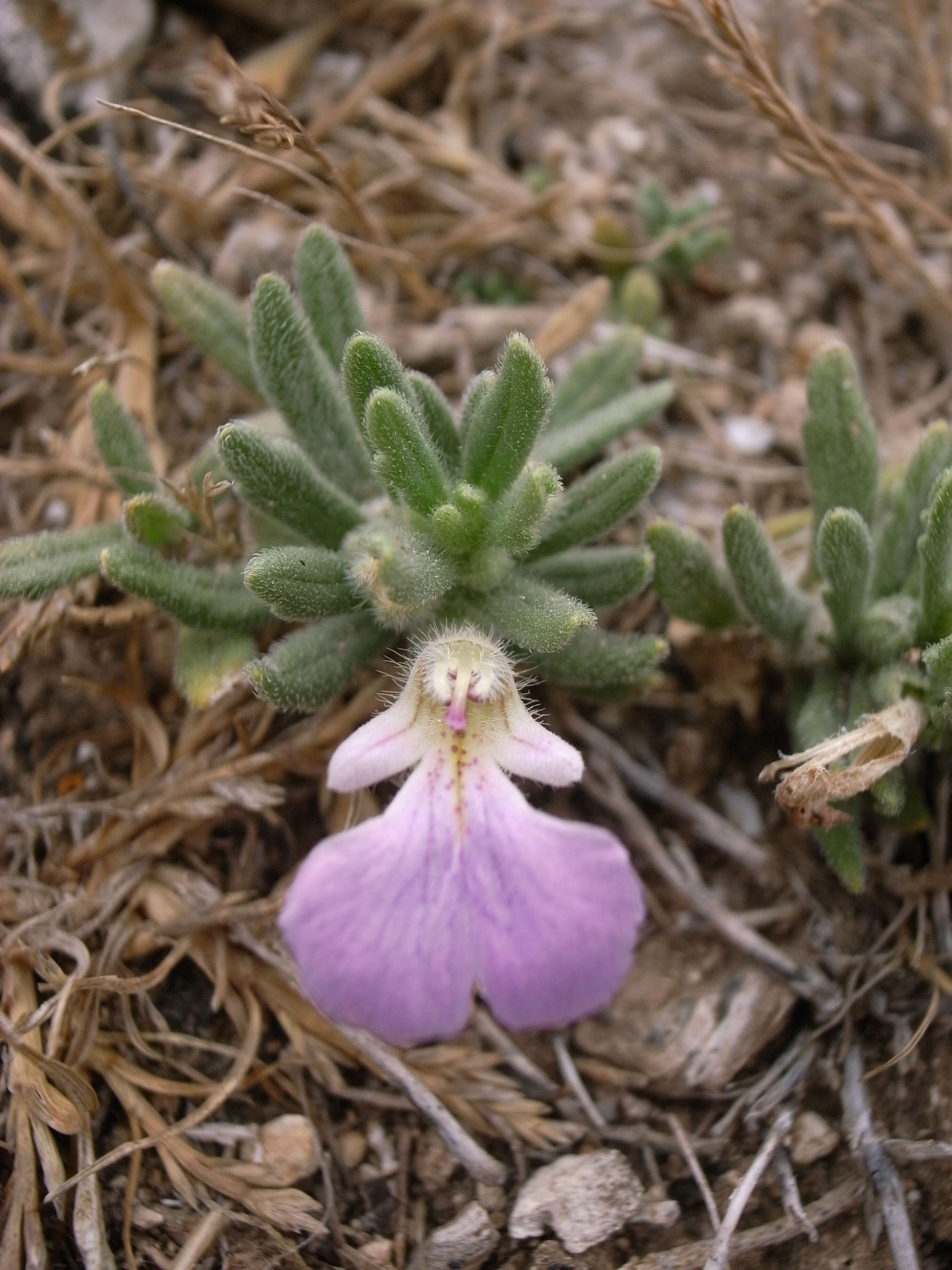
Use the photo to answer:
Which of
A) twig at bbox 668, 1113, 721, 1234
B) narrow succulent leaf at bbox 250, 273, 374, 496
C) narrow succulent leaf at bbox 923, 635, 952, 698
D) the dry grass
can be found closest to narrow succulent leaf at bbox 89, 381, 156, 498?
the dry grass

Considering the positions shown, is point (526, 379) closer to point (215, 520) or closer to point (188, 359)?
point (215, 520)

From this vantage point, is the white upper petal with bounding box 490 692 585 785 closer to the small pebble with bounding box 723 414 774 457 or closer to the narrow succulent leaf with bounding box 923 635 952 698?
the narrow succulent leaf with bounding box 923 635 952 698

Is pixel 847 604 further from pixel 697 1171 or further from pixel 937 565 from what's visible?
pixel 697 1171

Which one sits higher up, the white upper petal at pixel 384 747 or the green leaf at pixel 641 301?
the green leaf at pixel 641 301

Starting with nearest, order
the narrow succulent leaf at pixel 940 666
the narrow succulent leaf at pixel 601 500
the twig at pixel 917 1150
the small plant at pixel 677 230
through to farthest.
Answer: the narrow succulent leaf at pixel 940 666
the twig at pixel 917 1150
the narrow succulent leaf at pixel 601 500
the small plant at pixel 677 230

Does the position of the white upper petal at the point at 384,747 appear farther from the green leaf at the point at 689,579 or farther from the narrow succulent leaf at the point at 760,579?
the narrow succulent leaf at the point at 760,579


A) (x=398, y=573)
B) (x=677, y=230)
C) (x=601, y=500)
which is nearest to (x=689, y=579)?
(x=601, y=500)

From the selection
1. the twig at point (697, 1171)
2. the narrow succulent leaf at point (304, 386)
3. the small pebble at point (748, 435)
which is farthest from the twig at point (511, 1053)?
the small pebble at point (748, 435)
